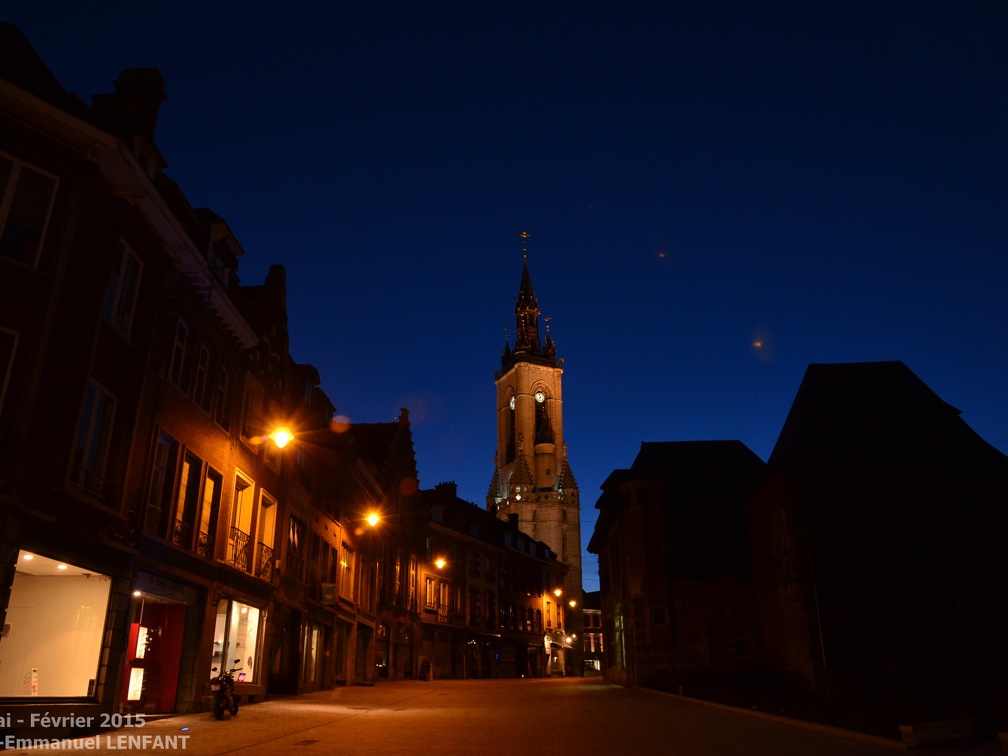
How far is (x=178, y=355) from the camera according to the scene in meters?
17.0

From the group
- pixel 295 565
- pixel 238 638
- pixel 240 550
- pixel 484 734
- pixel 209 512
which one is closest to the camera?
pixel 484 734

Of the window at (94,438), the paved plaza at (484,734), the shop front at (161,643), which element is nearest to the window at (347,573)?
the paved plaza at (484,734)

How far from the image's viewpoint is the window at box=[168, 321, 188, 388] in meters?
16.6

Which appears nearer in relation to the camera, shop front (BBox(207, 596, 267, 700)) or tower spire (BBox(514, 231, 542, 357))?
shop front (BBox(207, 596, 267, 700))

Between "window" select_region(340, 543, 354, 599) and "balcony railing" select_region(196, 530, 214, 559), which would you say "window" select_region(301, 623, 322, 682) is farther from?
"balcony railing" select_region(196, 530, 214, 559)

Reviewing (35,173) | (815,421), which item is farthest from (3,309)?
(815,421)

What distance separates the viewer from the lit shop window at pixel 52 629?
12469 millimetres

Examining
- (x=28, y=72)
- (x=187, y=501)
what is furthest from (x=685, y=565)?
(x=28, y=72)

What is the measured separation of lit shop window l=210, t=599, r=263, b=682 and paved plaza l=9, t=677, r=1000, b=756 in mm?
1490

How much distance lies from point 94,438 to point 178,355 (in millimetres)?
3703

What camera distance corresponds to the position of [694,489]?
3988 centimetres

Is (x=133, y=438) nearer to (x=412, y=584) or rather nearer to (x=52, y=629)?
(x=52, y=629)

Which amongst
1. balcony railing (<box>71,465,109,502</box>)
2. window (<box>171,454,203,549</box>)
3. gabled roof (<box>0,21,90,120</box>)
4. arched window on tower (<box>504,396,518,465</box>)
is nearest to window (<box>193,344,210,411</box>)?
window (<box>171,454,203,549</box>)

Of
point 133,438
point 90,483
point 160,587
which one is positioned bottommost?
point 160,587
